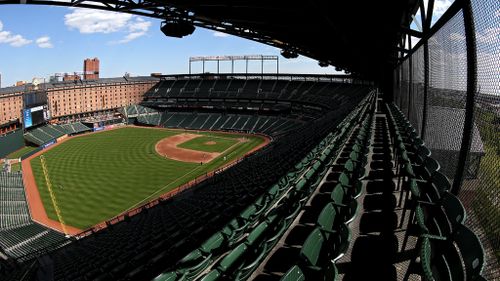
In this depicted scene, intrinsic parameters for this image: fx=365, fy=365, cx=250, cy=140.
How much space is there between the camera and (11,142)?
172 feet

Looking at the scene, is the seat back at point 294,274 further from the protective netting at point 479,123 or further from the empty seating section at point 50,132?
the empty seating section at point 50,132

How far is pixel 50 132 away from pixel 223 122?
2932 centimetres

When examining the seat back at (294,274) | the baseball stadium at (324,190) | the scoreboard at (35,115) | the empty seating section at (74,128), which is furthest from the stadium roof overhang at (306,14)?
the empty seating section at (74,128)

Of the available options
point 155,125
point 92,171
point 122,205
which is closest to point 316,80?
point 155,125

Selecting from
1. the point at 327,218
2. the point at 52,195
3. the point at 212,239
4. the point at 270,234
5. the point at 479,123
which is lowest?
the point at 52,195

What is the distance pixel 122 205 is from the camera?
29453 millimetres

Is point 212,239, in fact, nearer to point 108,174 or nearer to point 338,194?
point 338,194

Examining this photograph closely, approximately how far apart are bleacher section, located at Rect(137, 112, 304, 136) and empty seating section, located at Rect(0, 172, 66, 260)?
36.2 m

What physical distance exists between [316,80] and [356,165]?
225 feet

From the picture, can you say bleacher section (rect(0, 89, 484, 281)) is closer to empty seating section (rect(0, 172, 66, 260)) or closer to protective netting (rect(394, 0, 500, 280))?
protective netting (rect(394, 0, 500, 280))

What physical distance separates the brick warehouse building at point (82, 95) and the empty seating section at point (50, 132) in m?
6.62

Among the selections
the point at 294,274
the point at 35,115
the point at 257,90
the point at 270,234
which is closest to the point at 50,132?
the point at 35,115

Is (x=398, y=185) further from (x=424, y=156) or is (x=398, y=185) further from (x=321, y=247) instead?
(x=321, y=247)

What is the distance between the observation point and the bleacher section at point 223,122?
204 ft
